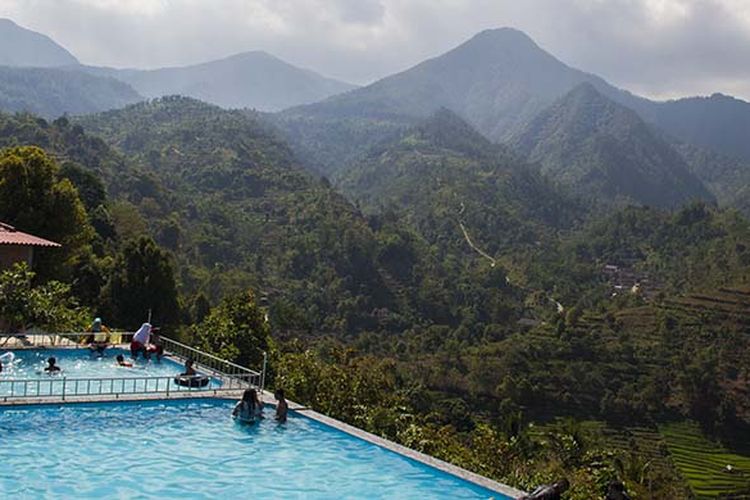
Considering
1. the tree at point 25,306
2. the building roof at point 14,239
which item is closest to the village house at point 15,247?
the building roof at point 14,239

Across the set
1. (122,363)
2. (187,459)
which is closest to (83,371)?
(122,363)

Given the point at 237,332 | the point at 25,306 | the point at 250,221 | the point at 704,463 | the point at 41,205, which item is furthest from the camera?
the point at 250,221

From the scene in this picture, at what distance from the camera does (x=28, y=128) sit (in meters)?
75.6

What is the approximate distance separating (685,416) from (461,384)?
665 inches

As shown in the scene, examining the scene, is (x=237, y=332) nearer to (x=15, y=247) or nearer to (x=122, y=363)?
(x=15, y=247)

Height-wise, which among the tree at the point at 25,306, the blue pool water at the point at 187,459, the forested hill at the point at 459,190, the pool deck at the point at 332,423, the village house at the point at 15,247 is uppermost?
the forested hill at the point at 459,190

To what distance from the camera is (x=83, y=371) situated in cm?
1652

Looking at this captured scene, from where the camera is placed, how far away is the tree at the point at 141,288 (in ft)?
93.9

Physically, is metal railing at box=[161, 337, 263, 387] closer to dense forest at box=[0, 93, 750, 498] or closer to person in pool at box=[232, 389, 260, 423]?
person in pool at box=[232, 389, 260, 423]

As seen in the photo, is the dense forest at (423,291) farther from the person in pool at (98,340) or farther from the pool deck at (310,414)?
the pool deck at (310,414)

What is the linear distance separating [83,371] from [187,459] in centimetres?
577

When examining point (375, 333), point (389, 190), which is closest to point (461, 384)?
point (375, 333)

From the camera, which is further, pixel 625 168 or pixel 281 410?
pixel 625 168

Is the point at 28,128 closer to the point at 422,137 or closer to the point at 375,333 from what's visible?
the point at 375,333
